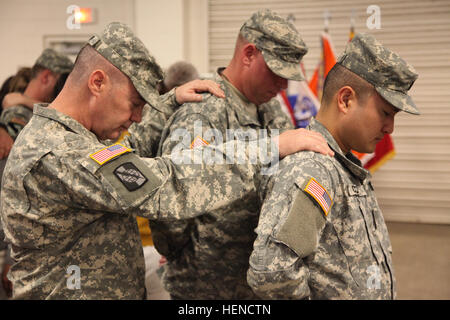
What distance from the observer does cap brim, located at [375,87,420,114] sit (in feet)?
4.36

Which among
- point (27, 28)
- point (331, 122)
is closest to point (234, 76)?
point (331, 122)

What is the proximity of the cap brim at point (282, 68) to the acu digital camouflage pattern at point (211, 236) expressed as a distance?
8.4 inches

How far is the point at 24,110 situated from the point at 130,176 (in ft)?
6.46

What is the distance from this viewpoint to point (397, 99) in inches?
52.8

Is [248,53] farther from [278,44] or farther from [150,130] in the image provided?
[150,130]

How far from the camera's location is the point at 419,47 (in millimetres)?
3506

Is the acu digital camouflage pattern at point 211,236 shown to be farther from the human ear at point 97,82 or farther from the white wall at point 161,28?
the white wall at point 161,28

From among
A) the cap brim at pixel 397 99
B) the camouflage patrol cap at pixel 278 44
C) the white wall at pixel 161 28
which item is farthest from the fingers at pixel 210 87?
the white wall at pixel 161 28

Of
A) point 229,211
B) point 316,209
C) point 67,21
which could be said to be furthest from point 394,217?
point 67,21

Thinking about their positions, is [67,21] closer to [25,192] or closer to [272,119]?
[272,119]

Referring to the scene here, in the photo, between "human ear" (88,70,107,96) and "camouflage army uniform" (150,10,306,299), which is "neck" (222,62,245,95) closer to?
"camouflage army uniform" (150,10,306,299)

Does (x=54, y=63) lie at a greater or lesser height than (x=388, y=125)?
greater

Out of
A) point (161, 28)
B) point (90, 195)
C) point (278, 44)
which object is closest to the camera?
point (90, 195)

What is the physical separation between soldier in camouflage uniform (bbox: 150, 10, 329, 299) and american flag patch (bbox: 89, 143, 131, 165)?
444mm
